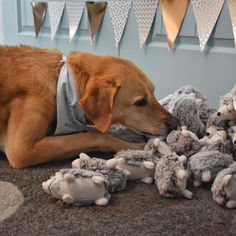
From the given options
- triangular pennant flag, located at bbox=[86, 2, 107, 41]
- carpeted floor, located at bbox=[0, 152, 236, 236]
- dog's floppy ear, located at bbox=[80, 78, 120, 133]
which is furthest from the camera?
triangular pennant flag, located at bbox=[86, 2, 107, 41]

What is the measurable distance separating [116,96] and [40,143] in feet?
1.04

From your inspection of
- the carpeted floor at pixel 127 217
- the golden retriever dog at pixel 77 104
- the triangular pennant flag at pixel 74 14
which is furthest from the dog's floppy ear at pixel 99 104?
the triangular pennant flag at pixel 74 14

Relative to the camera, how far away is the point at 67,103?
1464mm

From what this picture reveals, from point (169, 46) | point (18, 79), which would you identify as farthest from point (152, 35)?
point (18, 79)

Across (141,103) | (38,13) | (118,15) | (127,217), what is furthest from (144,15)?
(127,217)

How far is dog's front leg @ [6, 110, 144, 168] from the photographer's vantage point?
1.41 meters

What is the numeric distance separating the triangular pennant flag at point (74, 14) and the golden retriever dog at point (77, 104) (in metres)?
0.81

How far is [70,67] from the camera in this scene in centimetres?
150

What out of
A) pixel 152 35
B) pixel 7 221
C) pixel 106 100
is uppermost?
pixel 152 35

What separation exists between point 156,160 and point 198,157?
0.43 feet

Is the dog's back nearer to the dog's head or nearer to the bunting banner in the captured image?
the dog's head

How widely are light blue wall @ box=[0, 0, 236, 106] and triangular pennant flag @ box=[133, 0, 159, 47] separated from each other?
1.3 inches

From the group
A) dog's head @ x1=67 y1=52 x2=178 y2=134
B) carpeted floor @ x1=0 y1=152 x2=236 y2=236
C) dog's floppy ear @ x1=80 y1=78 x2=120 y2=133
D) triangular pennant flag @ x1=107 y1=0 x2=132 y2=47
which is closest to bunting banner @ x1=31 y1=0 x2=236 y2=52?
triangular pennant flag @ x1=107 y1=0 x2=132 y2=47

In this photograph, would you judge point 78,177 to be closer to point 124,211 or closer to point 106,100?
point 124,211
